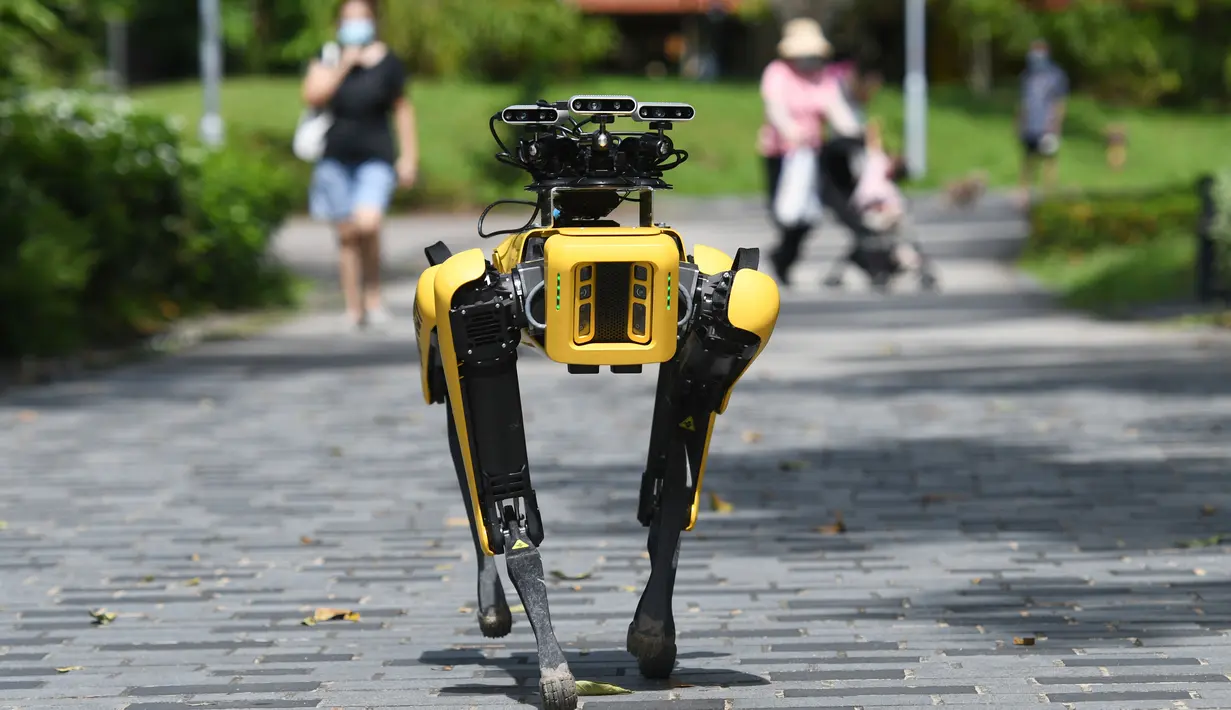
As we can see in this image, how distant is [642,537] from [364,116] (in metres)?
7.77

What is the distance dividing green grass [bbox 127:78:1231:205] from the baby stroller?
17305 millimetres

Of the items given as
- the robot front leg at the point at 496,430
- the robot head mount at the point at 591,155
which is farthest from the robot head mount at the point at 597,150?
the robot front leg at the point at 496,430

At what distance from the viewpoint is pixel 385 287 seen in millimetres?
19438

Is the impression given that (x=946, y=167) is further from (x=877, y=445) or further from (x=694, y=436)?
(x=694, y=436)

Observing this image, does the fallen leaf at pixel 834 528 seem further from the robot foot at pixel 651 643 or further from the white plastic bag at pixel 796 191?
the white plastic bag at pixel 796 191

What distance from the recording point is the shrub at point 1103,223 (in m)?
21.4

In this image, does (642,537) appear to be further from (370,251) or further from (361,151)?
(361,151)

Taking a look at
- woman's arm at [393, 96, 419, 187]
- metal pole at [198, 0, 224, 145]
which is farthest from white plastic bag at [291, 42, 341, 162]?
metal pole at [198, 0, 224, 145]

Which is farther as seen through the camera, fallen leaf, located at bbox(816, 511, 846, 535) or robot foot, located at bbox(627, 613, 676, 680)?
fallen leaf, located at bbox(816, 511, 846, 535)

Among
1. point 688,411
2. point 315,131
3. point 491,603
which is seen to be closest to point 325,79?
point 315,131

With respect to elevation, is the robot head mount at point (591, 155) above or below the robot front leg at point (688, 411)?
above

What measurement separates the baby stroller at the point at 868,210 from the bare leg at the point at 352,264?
465cm

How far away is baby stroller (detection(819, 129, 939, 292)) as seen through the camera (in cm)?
1800

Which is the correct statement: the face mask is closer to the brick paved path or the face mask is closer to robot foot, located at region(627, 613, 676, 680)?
the brick paved path
